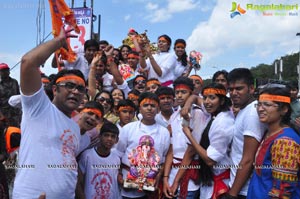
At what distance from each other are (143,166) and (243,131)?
1.32m

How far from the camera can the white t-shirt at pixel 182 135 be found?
4180mm

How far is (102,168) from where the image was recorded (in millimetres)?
4066

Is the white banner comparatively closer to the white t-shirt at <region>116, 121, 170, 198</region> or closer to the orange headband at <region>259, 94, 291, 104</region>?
the white t-shirt at <region>116, 121, 170, 198</region>

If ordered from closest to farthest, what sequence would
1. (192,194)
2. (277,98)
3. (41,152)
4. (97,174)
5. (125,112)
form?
(41,152) → (277,98) → (97,174) → (192,194) → (125,112)

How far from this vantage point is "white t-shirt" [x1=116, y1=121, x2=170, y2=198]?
424 cm

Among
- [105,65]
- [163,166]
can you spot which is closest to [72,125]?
[163,166]

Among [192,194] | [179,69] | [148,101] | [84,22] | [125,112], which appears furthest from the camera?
[84,22]

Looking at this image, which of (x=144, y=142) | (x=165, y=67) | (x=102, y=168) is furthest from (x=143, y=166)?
(x=165, y=67)

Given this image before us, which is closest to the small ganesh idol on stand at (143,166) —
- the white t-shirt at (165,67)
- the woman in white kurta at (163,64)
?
the woman in white kurta at (163,64)

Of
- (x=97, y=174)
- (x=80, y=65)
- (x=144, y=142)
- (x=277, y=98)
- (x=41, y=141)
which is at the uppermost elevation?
(x=80, y=65)

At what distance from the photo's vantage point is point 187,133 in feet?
13.2

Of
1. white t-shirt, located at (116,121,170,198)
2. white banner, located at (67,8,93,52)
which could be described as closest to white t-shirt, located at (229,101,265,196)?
white t-shirt, located at (116,121,170,198)

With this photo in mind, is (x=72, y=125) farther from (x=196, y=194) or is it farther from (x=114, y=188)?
(x=196, y=194)

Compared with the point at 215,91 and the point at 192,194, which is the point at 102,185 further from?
the point at 215,91
